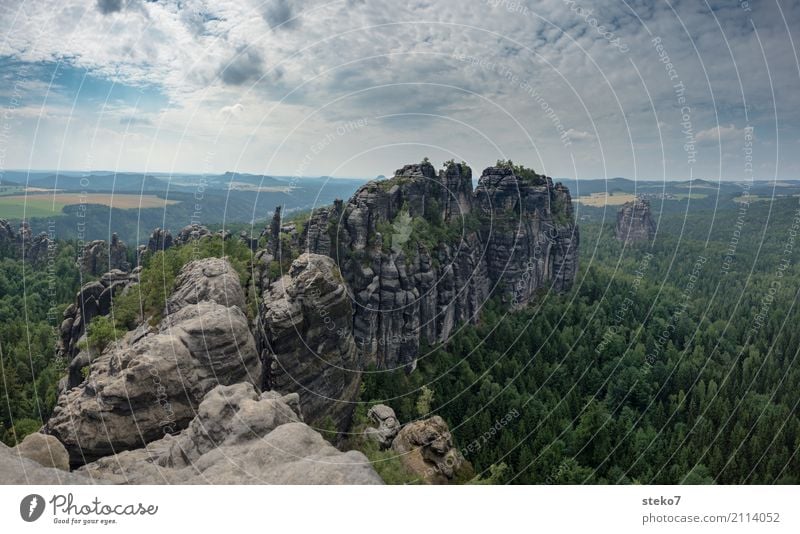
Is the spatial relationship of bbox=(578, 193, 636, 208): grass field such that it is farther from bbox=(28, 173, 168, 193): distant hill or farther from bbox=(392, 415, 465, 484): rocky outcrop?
bbox=(392, 415, 465, 484): rocky outcrop

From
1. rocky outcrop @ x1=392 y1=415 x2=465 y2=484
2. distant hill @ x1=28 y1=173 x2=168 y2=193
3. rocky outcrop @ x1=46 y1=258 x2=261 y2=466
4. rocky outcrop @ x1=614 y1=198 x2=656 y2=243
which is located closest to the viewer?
rocky outcrop @ x1=46 y1=258 x2=261 y2=466

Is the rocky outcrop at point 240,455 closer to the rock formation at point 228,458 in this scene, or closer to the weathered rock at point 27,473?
the rock formation at point 228,458

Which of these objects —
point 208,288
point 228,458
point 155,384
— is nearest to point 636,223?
point 208,288

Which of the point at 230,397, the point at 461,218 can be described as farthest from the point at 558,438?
the point at 461,218

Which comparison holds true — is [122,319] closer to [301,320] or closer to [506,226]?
[301,320]

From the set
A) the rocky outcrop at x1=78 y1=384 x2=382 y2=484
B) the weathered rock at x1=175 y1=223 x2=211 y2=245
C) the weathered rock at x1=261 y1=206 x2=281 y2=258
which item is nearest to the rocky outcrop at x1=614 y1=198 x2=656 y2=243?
the weathered rock at x1=261 y1=206 x2=281 y2=258
